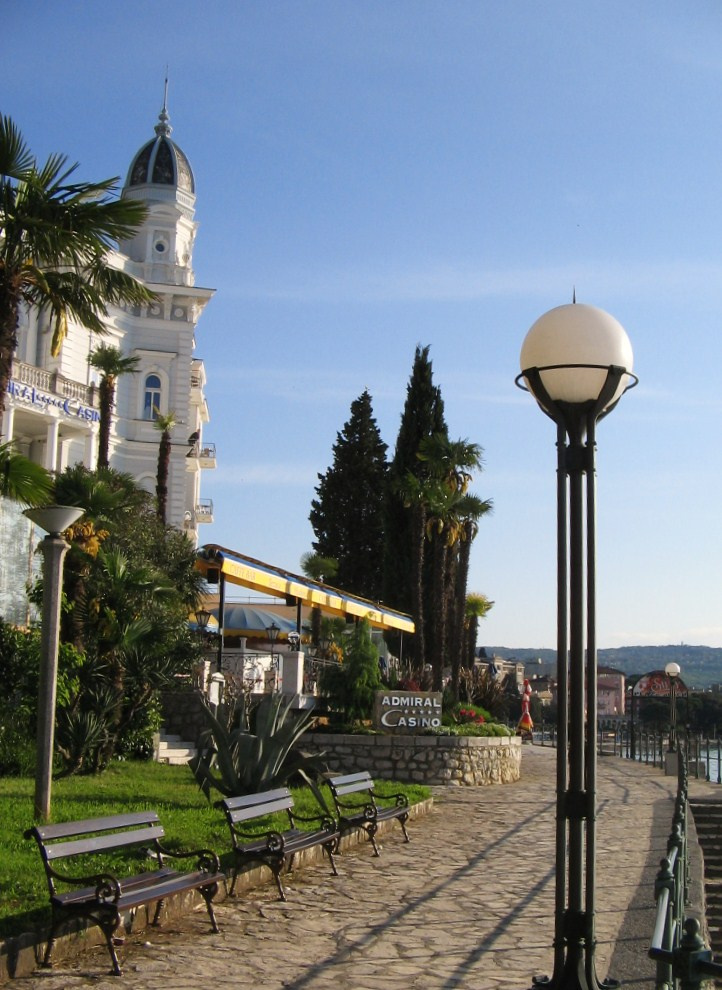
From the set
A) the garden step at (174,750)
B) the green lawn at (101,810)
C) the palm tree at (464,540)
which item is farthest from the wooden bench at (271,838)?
the palm tree at (464,540)

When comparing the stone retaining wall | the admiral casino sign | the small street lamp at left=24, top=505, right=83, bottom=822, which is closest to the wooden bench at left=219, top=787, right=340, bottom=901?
the small street lamp at left=24, top=505, right=83, bottom=822

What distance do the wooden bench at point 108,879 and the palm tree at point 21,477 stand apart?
4.23 meters

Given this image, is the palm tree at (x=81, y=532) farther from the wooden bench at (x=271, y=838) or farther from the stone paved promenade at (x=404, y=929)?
the wooden bench at (x=271, y=838)

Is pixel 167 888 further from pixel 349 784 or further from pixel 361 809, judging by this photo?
pixel 361 809

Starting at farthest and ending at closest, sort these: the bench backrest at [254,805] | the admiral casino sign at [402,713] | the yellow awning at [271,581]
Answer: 1. the yellow awning at [271,581]
2. the admiral casino sign at [402,713]
3. the bench backrest at [254,805]

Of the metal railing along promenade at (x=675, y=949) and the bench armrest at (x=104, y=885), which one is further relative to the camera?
the bench armrest at (x=104, y=885)

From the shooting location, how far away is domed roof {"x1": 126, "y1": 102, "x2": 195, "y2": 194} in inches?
1966

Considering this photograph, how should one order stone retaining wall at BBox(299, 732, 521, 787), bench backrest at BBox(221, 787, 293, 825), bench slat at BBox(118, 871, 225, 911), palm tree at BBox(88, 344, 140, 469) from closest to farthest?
bench slat at BBox(118, 871, 225, 911), bench backrest at BBox(221, 787, 293, 825), stone retaining wall at BBox(299, 732, 521, 787), palm tree at BBox(88, 344, 140, 469)

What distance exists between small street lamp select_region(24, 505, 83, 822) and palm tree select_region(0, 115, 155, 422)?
1.31 m

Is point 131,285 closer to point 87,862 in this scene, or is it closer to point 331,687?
point 87,862

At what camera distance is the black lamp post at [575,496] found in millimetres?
5746

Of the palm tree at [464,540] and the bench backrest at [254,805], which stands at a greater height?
the palm tree at [464,540]

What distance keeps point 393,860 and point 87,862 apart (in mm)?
4000

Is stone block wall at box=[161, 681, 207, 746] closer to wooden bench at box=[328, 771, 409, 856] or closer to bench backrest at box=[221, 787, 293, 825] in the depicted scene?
wooden bench at box=[328, 771, 409, 856]
